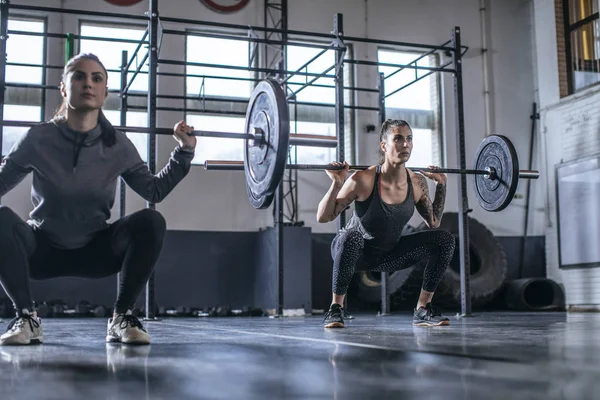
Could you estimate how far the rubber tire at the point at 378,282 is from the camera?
693cm

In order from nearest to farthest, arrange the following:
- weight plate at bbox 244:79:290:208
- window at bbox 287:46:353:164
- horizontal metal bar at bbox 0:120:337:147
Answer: weight plate at bbox 244:79:290:208
horizontal metal bar at bbox 0:120:337:147
window at bbox 287:46:353:164

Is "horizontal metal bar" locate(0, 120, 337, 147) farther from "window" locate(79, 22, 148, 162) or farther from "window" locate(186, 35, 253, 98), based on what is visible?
"window" locate(186, 35, 253, 98)

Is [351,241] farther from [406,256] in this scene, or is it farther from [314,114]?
[314,114]

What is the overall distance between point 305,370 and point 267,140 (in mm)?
1448

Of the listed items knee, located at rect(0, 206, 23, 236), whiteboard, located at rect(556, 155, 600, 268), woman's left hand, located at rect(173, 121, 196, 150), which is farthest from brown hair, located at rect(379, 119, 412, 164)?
whiteboard, located at rect(556, 155, 600, 268)

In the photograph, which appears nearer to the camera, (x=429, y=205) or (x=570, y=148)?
(x=429, y=205)

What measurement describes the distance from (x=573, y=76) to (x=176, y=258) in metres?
4.84

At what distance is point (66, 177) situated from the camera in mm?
2215

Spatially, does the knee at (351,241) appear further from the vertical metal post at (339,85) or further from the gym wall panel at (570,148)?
the gym wall panel at (570,148)

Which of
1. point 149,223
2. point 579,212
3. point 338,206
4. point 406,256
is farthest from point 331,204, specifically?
point 579,212

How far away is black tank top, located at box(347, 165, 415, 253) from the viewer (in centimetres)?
351

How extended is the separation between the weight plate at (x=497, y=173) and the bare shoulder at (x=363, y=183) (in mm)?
1021

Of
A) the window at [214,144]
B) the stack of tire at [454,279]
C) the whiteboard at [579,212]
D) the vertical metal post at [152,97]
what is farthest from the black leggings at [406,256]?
the whiteboard at [579,212]

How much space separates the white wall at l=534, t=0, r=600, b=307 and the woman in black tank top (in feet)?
14.3
